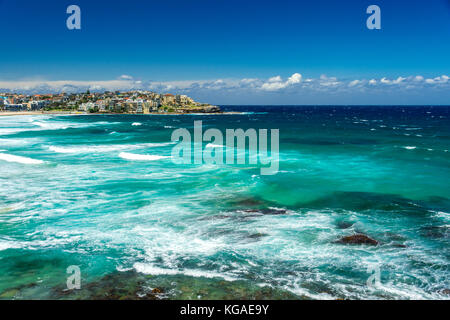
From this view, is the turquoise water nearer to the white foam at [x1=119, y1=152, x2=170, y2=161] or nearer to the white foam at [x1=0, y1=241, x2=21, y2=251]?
the white foam at [x1=0, y1=241, x2=21, y2=251]

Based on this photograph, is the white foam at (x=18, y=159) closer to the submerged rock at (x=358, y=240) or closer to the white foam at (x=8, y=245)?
the white foam at (x=8, y=245)

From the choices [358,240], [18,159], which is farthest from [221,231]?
[18,159]

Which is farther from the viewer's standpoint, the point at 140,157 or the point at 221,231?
the point at 140,157

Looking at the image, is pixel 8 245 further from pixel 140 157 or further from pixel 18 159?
pixel 18 159

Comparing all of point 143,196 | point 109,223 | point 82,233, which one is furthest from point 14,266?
point 143,196

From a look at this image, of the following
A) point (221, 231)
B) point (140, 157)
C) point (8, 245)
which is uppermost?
point (140, 157)

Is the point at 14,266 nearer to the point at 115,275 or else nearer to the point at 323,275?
the point at 115,275

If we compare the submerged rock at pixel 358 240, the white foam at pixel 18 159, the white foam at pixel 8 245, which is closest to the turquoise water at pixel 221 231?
the white foam at pixel 8 245

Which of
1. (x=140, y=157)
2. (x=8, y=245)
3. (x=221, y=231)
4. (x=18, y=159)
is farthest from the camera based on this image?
(x=140, y=157)

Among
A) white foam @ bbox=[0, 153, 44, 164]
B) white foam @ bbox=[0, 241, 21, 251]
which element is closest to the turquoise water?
white foam @ bbox=[0, 241, 21, 251]
